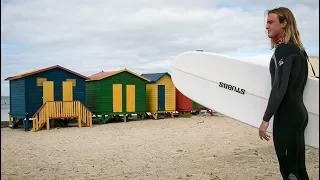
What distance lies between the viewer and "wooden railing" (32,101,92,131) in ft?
43.8

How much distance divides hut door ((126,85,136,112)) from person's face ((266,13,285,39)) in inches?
566

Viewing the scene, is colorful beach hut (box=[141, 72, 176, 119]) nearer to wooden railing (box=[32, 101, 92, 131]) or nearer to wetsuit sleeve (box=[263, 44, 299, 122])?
wooden railing (box=[32, 101, 92, 131])

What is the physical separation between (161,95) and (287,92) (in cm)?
1595

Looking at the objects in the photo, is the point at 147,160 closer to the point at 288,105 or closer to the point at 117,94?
A: the point at 288,105

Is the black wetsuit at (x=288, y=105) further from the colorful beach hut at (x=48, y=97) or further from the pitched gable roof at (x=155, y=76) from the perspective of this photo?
the pitched gable roof at (x=155, y=76)

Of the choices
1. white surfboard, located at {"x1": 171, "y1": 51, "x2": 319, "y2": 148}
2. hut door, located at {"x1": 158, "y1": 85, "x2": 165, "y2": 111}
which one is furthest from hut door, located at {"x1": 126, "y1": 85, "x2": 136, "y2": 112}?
white surfboard, located at {"x1": 171, "y1": 51, "x2": 319, "y2": 148}

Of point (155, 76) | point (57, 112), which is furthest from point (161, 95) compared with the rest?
point (57, 112)

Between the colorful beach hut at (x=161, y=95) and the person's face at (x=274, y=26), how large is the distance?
50.9 feet

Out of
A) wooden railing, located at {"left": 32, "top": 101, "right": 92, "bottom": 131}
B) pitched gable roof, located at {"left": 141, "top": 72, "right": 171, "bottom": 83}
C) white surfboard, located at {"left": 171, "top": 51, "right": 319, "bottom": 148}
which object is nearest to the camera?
white surfboard, located at {"left": 171, "top": 51, "right": 319, "bottom": 148}

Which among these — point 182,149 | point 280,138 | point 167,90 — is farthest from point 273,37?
point 167,90

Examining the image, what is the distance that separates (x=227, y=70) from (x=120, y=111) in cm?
1276

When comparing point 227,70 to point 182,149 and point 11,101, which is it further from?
point 11,101

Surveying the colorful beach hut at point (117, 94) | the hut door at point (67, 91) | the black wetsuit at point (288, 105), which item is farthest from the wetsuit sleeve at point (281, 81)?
the colorful beach hut at point (117, 94)

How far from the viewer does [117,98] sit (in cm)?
1661
